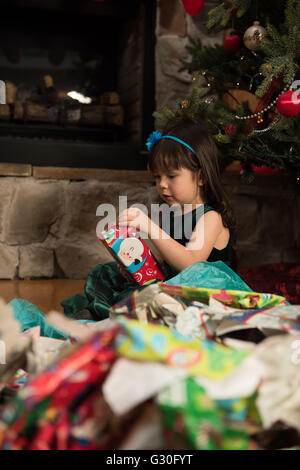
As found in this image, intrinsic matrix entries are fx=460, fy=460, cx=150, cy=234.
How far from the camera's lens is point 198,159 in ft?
3.97

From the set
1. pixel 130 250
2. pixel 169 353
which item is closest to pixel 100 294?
pixel 130 250

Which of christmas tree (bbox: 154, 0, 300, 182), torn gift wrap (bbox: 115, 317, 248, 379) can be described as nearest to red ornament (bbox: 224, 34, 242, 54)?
christmas tree (bbox: 154, 0, 300, 182)

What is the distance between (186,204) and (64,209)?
0.84 metres

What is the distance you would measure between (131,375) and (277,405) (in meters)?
0.17

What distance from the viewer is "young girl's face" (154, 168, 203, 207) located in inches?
46.7

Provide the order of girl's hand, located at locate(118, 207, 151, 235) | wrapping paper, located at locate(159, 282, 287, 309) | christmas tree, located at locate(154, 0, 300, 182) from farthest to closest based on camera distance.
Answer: christmas tree, located at locate(154, 0, 300, 182)
girl's hand, located at locate(118, 207, 151, 235)
wrapping paper, located at locate(159, 282, 287, 309)

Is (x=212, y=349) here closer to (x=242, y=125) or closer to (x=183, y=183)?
(x=183, y=183)

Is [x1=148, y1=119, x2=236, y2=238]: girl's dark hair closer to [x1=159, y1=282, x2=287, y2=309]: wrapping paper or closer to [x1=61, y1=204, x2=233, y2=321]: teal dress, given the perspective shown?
[x1=61, y1=204, x2=233, y2=321]: teal dress

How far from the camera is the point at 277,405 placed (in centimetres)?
46

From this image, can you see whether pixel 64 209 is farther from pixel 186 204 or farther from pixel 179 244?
pixel 179 244

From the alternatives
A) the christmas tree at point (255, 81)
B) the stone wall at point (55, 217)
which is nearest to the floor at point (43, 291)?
the stone wall at point (55, 217)

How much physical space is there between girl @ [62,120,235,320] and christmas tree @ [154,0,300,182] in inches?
6.8

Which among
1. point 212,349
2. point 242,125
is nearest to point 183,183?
point 242,125

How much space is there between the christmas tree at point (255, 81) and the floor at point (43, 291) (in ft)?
2.24
